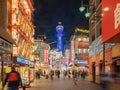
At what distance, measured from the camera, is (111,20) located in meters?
21.5

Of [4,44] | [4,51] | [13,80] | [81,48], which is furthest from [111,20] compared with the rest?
[81,48]

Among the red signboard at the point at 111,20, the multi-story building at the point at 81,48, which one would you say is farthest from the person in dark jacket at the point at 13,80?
the multi-story building at the point at 81,48

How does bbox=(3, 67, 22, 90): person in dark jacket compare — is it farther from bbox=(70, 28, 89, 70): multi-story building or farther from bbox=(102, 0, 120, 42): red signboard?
bbox=(70, 28, 89, 70): multi-story building

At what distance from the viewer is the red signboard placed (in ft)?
64.2

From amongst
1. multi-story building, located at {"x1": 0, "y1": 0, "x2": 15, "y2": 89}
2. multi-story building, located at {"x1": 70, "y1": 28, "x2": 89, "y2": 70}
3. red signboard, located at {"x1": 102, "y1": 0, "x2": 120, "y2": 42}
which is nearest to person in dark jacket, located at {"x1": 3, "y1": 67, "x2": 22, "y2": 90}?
multi-story building, located at {"x1": 0, "y1": 0, "x2": 15, "y2": 89}

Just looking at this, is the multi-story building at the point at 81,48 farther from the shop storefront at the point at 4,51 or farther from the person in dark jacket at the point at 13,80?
the person in dark jacket at the point at 13,80

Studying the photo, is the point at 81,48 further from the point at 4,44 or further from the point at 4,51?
the point at 4,44

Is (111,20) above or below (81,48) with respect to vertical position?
below

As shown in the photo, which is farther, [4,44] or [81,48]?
[81,48]

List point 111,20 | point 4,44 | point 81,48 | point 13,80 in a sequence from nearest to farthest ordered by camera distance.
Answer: point 13,80
point 4,44
point 111,20
point 81,48

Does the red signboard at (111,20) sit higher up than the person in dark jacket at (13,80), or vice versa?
the red signboard at (111,20)

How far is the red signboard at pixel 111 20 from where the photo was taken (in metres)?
19.6

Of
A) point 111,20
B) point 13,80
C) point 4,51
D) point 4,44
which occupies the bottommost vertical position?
point 13,80

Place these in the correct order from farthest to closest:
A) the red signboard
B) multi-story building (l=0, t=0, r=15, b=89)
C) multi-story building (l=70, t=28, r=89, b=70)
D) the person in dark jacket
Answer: multi-story building (l=70, t=28, r=89, b=70) < multi-story building (l=0, t=0, r=15, b=89) < the red signboard < the person in dark jacket
